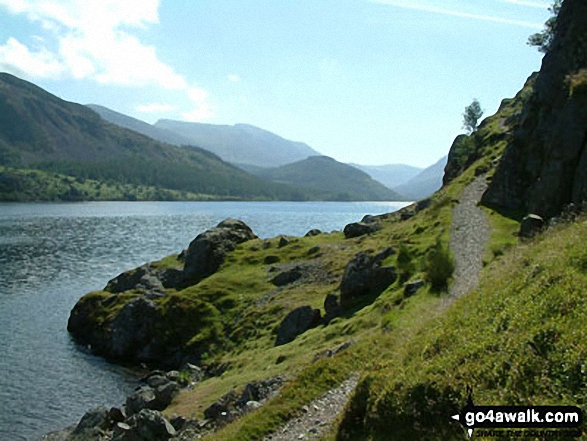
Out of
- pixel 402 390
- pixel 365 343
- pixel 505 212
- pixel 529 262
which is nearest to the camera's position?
pixel 402 390

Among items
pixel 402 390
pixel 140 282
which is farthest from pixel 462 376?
pixel 140 282

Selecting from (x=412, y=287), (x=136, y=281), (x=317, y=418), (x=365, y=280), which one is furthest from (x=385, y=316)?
(x=136, y=281)

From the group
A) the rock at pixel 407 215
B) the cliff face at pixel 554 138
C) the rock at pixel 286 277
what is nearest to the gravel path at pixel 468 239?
the cliff face at pixel 554 138

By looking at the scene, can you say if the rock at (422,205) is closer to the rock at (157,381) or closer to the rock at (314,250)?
the rock at (314,250)

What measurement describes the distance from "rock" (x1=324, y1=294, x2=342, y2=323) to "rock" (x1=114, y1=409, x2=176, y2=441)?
66.0ft

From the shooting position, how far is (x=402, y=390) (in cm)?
1446

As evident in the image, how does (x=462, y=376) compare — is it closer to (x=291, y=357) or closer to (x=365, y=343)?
(x=365, y=343)

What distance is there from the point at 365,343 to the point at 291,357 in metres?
13.8

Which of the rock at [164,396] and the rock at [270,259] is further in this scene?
the rock at [270,259]

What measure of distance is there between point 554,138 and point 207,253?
53.1 metres

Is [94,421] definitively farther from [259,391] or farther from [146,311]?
[146,311]

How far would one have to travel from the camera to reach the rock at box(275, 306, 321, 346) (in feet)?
161

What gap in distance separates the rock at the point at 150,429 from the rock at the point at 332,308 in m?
20.1

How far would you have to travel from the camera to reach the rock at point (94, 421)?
36.4m
